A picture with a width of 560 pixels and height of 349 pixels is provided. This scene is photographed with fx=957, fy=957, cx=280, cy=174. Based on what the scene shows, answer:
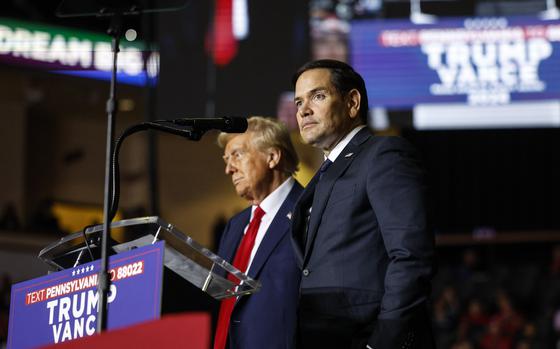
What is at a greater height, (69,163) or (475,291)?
(69,163)

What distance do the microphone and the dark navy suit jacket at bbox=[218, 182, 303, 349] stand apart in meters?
0.63

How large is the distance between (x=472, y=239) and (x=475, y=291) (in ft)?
7.03

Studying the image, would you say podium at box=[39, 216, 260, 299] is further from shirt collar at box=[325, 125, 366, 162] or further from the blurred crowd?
the blurred crowd

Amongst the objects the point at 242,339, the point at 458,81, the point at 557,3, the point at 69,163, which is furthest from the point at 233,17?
the point at 242,339

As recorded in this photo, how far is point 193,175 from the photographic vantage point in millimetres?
13555

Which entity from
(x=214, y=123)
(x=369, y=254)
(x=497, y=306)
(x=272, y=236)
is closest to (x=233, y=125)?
(x=214, y=123)

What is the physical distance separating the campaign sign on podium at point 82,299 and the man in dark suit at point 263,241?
2.19ft

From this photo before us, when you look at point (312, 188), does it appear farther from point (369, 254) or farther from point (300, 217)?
point (369, 254)

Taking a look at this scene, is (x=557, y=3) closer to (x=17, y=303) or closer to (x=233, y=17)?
(x=233, y=17)

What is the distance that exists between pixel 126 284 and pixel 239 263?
95 centimetres

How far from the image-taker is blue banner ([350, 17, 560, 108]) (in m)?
8.69

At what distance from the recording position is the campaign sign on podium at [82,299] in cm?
189

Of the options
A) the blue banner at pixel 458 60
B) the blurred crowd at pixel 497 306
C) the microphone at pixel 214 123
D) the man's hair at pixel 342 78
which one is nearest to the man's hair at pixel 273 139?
the man's hair at pixel 342 78

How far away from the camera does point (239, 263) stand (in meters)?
2.89
